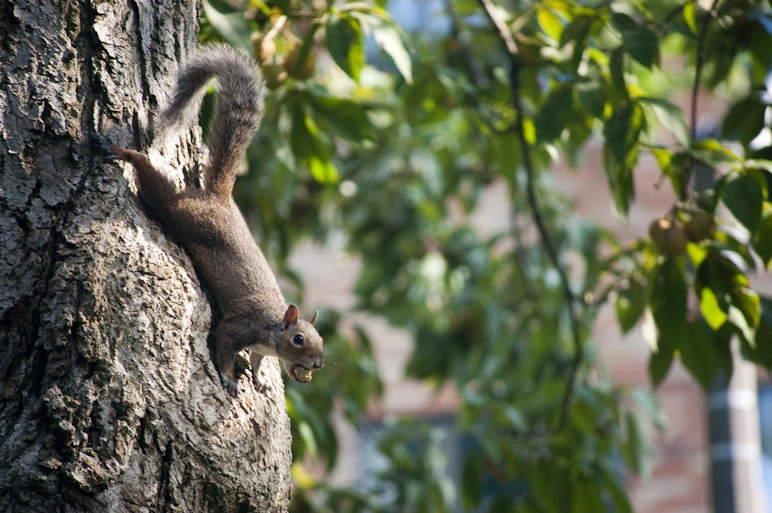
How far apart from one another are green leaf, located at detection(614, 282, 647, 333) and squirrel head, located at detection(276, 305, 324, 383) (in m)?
0.91

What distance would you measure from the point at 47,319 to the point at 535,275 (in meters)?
2.78

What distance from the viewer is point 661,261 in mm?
2225

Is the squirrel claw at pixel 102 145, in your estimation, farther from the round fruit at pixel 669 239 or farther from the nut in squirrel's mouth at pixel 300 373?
the round fruit at pixel 669 239

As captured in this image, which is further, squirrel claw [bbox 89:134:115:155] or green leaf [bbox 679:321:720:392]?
green leaf [bbox 679:321:720:392]

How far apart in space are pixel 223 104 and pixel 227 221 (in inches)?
11.2

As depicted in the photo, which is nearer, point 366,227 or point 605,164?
point 605,164

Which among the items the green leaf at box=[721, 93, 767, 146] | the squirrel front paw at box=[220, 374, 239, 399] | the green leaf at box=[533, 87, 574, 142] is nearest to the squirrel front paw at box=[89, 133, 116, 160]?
the squirrel front paw at box=[220, 374, 239, 399]

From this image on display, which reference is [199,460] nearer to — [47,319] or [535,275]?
[47,319]

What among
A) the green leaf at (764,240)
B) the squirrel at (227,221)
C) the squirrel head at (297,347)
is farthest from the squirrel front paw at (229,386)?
the green leaf at (764,240)

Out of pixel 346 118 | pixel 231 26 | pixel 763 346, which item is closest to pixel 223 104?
pixel 231 26

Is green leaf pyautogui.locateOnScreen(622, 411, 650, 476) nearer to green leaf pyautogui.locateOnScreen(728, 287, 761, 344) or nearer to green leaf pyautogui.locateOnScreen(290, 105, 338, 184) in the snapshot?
green leaf pyautogui.locateOnScreen(728, 287, 761, 344)

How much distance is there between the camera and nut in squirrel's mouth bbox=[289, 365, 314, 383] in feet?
6.23

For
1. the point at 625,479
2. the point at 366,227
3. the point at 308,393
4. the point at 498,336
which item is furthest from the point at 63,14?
the point at 625,479

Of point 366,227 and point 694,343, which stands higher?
point 694,343
